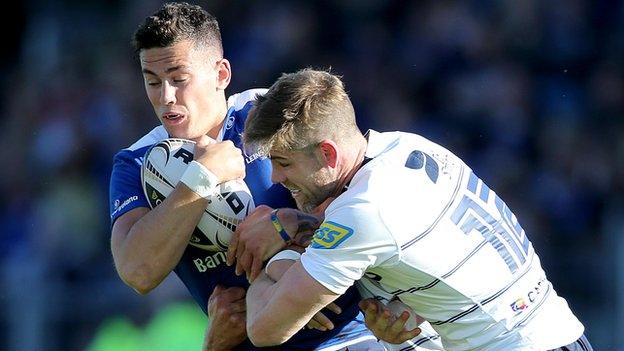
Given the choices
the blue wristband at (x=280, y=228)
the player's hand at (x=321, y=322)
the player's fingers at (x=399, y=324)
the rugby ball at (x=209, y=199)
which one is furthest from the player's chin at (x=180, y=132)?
the player's fingers at (x=399, y=324)


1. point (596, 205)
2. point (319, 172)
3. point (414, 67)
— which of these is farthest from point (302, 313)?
point (414, 67)

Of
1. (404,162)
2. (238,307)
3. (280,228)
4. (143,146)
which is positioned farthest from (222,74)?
(404,162)

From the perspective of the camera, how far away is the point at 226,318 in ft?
16.5

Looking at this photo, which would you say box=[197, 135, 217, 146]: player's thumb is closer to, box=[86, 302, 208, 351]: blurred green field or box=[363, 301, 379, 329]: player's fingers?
box=[363, 301, 379, 329]: player's fingers

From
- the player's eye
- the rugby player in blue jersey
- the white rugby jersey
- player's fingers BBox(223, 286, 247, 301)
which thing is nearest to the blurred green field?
the rugby player in blue jersey

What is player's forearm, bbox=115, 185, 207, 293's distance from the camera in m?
4.79

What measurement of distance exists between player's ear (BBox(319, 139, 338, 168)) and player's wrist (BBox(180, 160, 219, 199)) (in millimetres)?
549

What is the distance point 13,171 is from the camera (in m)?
11.6

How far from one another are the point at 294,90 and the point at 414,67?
270 inches

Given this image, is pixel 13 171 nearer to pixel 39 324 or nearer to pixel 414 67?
pixel 39 324

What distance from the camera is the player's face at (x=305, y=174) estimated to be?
4516 millimetres

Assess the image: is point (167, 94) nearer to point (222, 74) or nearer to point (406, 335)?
point (222, 74)

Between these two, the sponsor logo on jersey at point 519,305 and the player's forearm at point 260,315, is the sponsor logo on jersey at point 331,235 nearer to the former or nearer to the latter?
the player's forearm at point 260,315

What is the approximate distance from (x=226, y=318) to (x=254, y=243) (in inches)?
19.1
